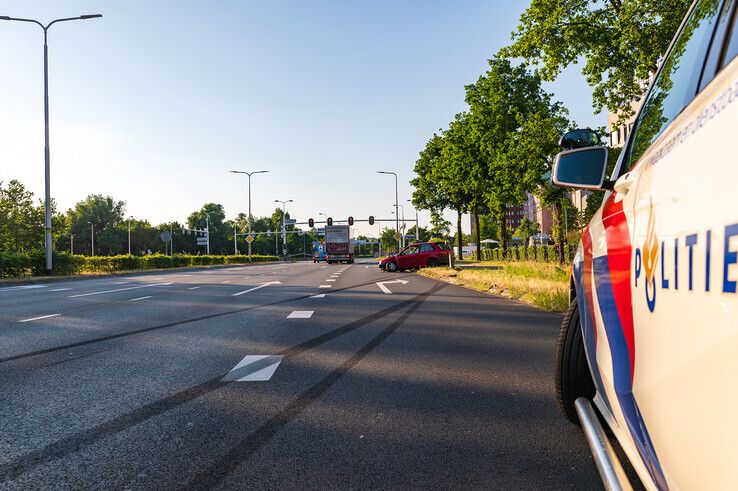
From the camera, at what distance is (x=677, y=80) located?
2.12 m

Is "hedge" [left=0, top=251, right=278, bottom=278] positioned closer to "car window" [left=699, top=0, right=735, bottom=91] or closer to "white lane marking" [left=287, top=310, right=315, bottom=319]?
"white lane marking" [left=287, top=310, right=315, bottom=319]

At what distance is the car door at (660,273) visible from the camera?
125 centimetres

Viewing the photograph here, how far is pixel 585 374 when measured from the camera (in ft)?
10.4

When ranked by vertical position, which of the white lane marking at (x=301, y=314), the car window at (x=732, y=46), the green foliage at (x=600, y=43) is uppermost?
the green foliage at (x=600, y=43)

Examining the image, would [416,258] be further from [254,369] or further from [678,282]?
[678,282]

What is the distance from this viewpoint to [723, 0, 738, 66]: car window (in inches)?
55.7

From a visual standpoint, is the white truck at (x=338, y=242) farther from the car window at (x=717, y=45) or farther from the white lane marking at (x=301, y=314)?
the car window at (x=717, y=45)

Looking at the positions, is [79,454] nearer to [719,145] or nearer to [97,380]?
[97,380]

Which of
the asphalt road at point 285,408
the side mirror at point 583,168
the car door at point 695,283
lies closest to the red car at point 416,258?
the asphalt road at point 285,408

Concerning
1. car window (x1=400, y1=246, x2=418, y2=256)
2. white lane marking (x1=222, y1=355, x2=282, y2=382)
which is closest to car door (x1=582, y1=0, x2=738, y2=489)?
white lane marking (x1=222, y1=355, x2=282, y2=382)

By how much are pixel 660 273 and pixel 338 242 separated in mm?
56056

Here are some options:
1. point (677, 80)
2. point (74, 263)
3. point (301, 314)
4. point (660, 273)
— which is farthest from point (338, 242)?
point (660, 273)

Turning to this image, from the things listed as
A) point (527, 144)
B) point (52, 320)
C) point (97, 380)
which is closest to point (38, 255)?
point (52, 320)

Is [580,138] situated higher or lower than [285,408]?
higher
